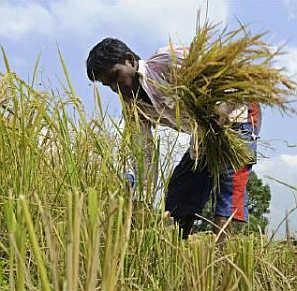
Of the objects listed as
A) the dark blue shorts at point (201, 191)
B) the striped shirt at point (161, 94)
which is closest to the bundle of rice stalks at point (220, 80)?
the striped shirt at point (161, 94)

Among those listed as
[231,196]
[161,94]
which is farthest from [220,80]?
[231,196]

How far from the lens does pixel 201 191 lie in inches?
96.7

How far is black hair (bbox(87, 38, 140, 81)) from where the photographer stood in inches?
83.9

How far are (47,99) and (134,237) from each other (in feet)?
1.36

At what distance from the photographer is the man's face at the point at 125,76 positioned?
6.93 ft

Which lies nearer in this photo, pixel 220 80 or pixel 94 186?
pixel 94 186

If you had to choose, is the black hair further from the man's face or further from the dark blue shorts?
the dark blue shorts

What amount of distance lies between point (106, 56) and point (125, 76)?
0.09 metres

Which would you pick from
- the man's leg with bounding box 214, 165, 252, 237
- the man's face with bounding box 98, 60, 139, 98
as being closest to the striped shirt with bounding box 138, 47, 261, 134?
the man's face with bounding box 98, 60, 139, 98

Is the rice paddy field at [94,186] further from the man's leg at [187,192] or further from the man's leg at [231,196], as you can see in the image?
the man's leg at [187,192]

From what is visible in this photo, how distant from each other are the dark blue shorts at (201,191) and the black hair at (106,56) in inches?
18.1

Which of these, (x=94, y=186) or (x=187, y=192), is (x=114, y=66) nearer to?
(x=187, y=192)

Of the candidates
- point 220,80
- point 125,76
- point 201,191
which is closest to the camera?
Answer: point 220,80

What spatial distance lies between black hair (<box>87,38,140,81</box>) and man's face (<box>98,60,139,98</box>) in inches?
0.6
